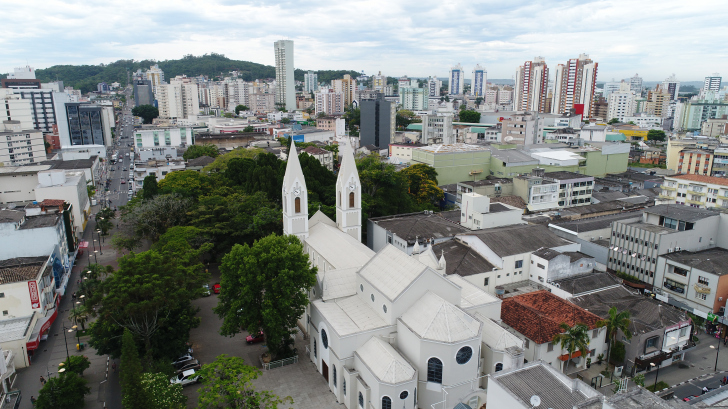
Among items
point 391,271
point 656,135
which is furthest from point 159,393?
point 656,135

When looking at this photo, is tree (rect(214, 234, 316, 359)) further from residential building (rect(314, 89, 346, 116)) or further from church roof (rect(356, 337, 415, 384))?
residential building (rect(314, 89, 346, 116))

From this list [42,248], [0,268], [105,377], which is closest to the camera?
[105,377]

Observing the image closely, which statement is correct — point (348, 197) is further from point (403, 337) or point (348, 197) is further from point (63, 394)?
point (63, 394)

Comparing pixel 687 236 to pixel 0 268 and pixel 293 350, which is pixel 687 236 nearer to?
pixel 293 350

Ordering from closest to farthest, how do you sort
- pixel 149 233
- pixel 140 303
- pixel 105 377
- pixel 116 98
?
pixel 140 303 → pixel 105 377 → pixel 149 233 → pixel 116 98

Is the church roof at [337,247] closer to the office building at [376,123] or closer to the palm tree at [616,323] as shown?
the palm tree at [616,323]

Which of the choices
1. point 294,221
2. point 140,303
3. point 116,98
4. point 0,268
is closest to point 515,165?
point 294,221
